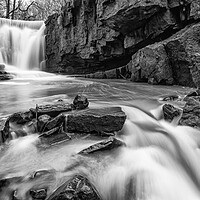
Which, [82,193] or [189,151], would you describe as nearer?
[82,193]

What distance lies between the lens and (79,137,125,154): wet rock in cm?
274

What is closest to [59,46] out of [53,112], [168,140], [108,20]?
[108,20]

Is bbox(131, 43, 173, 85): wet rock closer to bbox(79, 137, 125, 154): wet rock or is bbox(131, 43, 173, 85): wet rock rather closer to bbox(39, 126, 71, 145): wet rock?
bbox(79, 137, 125, 154): wet rock

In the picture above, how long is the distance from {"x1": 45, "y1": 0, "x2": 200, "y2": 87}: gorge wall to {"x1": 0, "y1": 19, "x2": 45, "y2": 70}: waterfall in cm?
172

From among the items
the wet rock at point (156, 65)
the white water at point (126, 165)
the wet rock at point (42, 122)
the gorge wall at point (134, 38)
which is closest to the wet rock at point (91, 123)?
the white water at point (126, 165)

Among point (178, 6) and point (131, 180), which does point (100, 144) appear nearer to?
point (131, 180)

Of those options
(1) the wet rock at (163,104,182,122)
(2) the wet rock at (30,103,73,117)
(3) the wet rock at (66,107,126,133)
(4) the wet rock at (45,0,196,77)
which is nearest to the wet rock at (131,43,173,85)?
(4) the wet rock at (45,0,196,77)

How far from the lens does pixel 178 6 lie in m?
8.34

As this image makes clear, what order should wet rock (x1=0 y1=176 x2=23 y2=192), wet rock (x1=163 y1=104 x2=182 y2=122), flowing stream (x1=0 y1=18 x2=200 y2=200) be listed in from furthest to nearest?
wet rock (x1=163 y1=104 x2=182 y2=122)
flowing stream (x1=0 y1=18 x2=200 y2=200)
wet rock (x1=0 y1=176 x2=23 y2=192)

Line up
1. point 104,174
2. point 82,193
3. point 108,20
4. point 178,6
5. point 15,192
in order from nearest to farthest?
point 82,193 → point 15,192 → point 104,174 → point 178,6 → point 108,20

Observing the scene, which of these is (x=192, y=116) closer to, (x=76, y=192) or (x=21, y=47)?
(x=76, y=192)

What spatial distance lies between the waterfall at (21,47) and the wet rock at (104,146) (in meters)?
14.0

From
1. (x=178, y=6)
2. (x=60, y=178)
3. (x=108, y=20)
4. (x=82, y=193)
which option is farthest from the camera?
(x=108, y=20)

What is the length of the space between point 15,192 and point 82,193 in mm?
758
